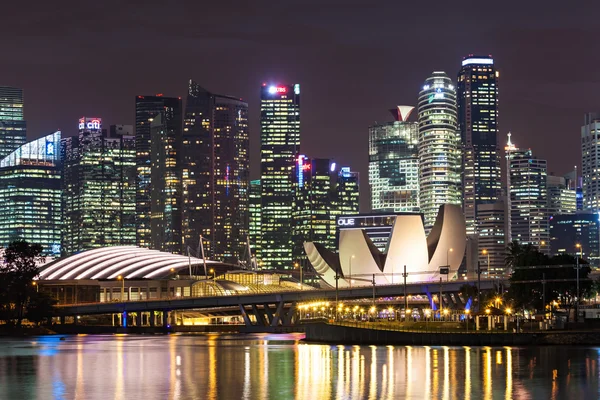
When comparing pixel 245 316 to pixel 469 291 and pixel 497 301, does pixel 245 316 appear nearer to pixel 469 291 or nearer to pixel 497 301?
pixel 469 291

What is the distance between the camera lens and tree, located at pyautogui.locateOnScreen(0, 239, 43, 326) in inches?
6422

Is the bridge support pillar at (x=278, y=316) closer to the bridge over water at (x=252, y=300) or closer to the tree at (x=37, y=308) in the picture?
the bridge over water at (x=252, y=300)

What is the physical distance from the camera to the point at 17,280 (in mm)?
163375

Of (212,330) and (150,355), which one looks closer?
(150,355)

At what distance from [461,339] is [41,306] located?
86702 mm

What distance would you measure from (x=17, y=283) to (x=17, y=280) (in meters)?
0.50

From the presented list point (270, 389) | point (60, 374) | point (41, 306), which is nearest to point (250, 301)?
point (41, 306)

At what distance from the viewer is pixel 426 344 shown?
330ft

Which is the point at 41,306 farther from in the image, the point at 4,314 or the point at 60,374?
the point at 60,374

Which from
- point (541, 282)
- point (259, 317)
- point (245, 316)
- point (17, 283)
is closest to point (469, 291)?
point (259, 317)

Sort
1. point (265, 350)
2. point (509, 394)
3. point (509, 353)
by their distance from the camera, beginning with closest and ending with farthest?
point (509, 394)
point (509, 353)
point (265, 350)

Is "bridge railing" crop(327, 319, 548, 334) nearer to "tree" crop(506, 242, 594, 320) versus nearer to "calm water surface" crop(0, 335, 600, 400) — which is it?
"tree" crop(506, 242, 594, 320)

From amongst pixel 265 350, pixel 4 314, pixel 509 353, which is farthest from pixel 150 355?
pixel 4 314

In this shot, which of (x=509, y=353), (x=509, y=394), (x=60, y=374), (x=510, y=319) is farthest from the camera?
(x=510, y=319)
